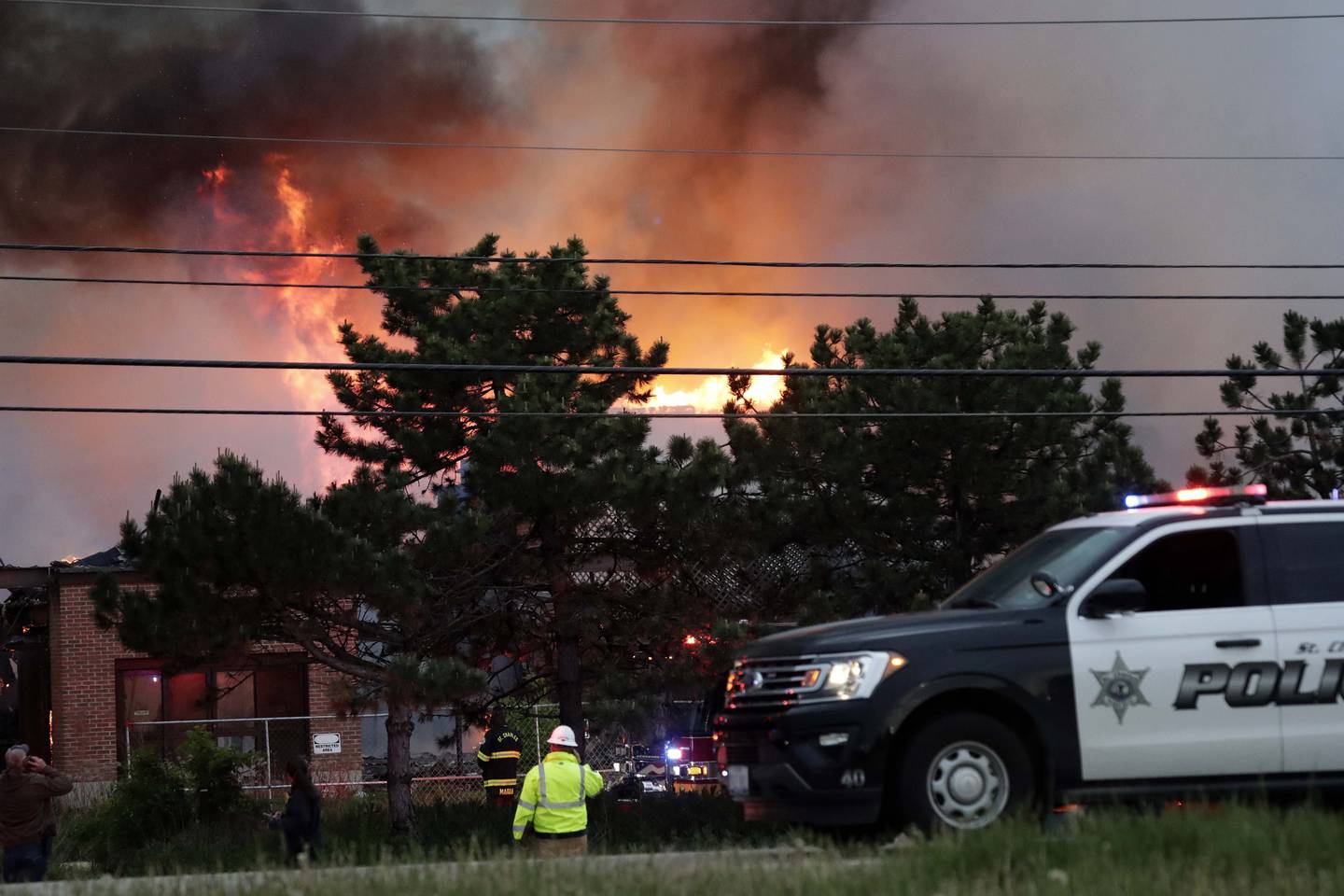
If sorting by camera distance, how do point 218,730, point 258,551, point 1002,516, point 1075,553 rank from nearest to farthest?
point 1075,553
point 258,551
point 1002,516
point 218,730

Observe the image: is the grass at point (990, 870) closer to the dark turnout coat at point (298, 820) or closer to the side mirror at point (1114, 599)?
the side mirror at point (1114, 599)

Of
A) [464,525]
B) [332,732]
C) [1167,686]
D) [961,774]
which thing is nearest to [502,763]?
[464,525]

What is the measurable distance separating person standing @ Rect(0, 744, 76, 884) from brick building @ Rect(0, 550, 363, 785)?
13.6m

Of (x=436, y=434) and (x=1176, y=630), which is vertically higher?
(x=436, y=434)

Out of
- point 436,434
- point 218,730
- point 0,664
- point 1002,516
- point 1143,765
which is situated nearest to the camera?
point 1143,765

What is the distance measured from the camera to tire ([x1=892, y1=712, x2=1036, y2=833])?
27.5 ft

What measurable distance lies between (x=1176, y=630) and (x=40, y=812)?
11.8 meters

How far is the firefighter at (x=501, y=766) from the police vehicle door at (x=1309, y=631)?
614 inches

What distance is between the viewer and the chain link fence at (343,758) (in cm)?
2800

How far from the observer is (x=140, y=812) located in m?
22.7

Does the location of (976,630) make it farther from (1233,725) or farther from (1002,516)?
(1002,516)

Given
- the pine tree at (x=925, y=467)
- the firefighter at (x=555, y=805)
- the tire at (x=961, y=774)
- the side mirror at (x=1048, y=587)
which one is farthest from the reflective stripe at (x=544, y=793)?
the pine tree at (x=925, y=467)

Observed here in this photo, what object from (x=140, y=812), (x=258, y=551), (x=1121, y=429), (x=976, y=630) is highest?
(x=1121, y=429)

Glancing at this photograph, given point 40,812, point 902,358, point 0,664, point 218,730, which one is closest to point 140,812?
point 40,812
